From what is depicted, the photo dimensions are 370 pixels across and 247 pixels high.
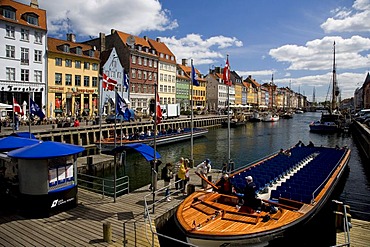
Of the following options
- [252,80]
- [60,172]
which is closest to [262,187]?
[60,172]

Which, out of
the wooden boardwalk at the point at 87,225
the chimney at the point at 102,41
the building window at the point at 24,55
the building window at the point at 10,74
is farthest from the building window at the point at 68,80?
the wooden boardwalk at the point at 87,225

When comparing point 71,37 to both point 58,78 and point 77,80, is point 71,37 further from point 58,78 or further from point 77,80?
point 58,78

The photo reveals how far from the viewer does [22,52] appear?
43969 mm

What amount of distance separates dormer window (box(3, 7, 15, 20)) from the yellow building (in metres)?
7.00

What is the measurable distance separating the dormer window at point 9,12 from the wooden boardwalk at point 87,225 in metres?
40.5

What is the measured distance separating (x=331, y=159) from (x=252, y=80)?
13932 centimetres

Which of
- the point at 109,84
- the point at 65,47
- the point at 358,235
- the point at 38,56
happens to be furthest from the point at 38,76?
the point at 358,235

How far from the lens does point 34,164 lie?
36.4 feet

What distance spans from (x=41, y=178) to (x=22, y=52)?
40.2m

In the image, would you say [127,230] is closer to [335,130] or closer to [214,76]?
[335,130]

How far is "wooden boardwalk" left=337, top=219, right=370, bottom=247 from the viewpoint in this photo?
955cm

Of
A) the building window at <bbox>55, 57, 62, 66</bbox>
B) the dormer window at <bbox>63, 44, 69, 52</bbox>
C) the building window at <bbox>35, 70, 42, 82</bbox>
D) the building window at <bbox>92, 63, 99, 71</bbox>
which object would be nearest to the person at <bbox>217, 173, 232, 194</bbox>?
the building window at <bbox>35, 70, 42, 82</bbox>

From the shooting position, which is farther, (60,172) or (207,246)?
(60,172)

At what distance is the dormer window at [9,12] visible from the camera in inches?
1650
